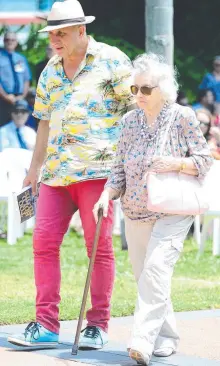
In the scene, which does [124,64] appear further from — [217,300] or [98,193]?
[217,300]

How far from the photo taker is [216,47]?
72.1 feet

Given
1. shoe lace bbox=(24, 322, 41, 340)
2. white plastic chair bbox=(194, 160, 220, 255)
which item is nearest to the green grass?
white plastic chair bbox=(194, 160, 220, 255)

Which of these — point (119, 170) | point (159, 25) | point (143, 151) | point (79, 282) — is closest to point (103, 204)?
point (119, 170)

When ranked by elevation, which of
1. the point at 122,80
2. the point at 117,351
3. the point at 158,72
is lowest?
the point at 117,351

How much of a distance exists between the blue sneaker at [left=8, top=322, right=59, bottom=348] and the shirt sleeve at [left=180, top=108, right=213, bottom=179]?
1.35 metres

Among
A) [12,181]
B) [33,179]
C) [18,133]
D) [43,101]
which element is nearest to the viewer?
[43,101]

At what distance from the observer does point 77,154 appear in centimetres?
740

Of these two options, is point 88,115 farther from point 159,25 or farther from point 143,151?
point 159,25

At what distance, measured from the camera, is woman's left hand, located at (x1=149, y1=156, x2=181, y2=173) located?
6887mm

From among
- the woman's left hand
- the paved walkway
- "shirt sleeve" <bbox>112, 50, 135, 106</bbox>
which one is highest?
"shirt sleeve" <bbox>112, 50, 135, 106</bbox>

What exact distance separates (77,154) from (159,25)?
4481 millimetres

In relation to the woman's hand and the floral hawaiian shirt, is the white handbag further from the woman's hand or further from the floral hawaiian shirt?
the floral hawaiian shirt

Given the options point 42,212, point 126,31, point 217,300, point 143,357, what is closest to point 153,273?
point 143,357

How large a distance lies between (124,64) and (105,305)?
4.68ft
